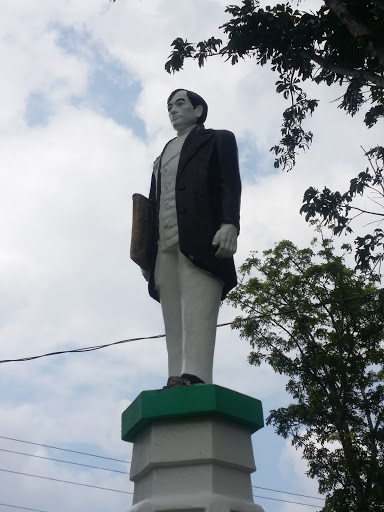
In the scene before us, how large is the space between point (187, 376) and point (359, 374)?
320 inches

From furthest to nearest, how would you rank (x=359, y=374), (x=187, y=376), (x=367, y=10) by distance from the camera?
(x=359, y=374), (x=367, y=10), (x=187, y=376)

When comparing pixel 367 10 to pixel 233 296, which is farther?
pixel 233 296

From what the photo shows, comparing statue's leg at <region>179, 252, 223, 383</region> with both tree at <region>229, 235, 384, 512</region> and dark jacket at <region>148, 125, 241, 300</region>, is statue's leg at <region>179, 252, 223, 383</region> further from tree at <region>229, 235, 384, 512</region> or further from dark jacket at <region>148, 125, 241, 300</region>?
tree at <region>229, 235, 384, 512</region>

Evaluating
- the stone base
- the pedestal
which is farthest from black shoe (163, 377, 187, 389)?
the stone base

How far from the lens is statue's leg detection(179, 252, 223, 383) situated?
4000 mm

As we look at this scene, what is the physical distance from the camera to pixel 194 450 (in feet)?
11.9

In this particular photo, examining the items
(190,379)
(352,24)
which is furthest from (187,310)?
(352,24)

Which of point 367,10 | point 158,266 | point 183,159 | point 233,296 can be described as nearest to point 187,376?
point 158,266

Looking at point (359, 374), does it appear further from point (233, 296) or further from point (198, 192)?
point (198, 192)

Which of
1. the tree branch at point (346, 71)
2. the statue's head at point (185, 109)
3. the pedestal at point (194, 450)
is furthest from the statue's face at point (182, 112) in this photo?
the tree branch at point (346, 71)

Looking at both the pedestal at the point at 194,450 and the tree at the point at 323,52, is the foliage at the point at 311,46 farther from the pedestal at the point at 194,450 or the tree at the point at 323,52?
the pedestal at the point at 194,450

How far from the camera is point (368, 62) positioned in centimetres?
681

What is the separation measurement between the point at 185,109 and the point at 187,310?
1613 millimetres

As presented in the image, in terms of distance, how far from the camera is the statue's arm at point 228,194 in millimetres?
4109
